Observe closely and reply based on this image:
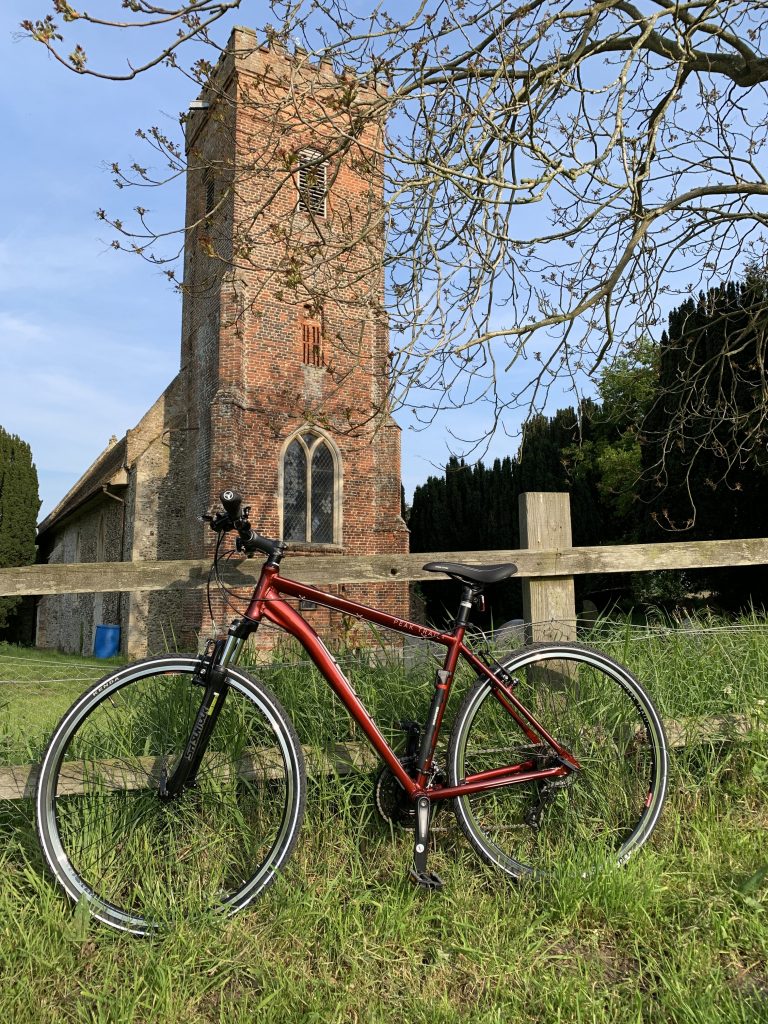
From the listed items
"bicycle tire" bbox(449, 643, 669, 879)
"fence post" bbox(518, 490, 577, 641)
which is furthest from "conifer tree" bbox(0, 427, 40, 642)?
"bicycle tire" bbox(449, 643, 669, 879)

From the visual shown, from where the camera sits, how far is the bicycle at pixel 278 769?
2.50m

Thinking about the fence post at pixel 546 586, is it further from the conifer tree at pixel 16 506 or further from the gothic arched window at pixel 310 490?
the conifer tree at pixel 16 506

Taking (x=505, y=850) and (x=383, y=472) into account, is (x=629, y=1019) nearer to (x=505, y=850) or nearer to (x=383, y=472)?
(x=505, y=850)

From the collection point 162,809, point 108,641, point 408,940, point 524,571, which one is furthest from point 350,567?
point 108,641

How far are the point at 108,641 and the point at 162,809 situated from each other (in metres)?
17.2

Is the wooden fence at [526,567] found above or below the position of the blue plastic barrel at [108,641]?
above

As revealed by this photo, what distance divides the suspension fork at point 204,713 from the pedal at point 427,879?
0.80m

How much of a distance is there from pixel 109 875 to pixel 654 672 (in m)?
2.47

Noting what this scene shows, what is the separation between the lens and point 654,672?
3.63 meters

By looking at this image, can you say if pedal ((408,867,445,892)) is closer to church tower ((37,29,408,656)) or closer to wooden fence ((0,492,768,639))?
wooden fence ((0,492,768,639))

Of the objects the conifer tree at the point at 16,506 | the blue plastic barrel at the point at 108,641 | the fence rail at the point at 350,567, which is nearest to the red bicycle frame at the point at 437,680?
the fence rail at the point at 350,567

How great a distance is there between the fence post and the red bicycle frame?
0.67 metres

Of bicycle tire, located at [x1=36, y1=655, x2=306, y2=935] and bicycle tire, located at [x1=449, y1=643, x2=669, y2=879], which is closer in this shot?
bicycle tire, located at [x1=36, y1=655, x2=306, y2=935]

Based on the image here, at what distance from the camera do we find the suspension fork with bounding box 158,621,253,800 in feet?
8.25
